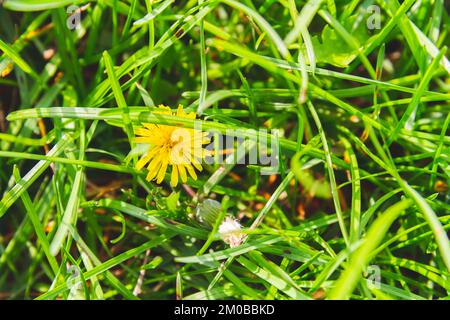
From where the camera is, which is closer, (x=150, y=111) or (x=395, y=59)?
(x=150, y=111)
